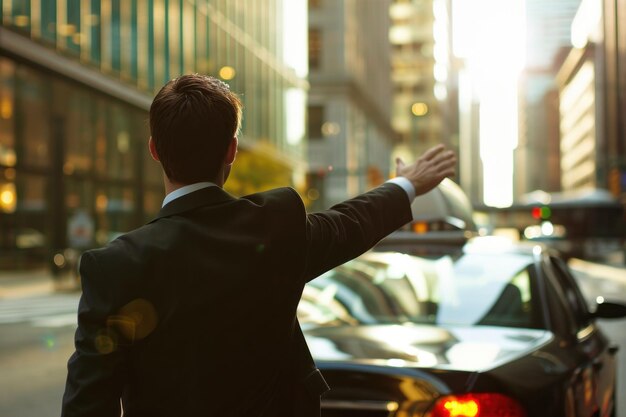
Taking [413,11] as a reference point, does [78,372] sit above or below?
below

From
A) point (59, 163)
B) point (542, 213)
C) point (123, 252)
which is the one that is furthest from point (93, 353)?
point (542, 213)

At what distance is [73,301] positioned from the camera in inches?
893

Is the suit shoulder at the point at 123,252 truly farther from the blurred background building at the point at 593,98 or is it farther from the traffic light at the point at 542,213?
the blurred background building at the point at 593,98

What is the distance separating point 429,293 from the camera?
4.56 meters

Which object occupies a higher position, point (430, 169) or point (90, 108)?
point (90, 108)

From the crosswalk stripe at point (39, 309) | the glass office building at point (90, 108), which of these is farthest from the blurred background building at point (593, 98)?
the crosswalk stripe at point (39, 309)

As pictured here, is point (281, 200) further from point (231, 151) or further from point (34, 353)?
point (34, 353)

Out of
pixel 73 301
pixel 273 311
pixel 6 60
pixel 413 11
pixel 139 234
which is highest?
pixel 413 11

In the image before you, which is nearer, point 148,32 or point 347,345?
point 347,345

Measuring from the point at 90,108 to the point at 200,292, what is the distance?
32642mm

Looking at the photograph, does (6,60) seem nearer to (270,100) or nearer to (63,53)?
(63,53)

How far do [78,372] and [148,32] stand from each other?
3080 cm

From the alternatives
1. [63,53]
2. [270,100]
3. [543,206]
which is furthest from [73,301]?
[543,206]

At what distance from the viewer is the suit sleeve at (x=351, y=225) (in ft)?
7.48
